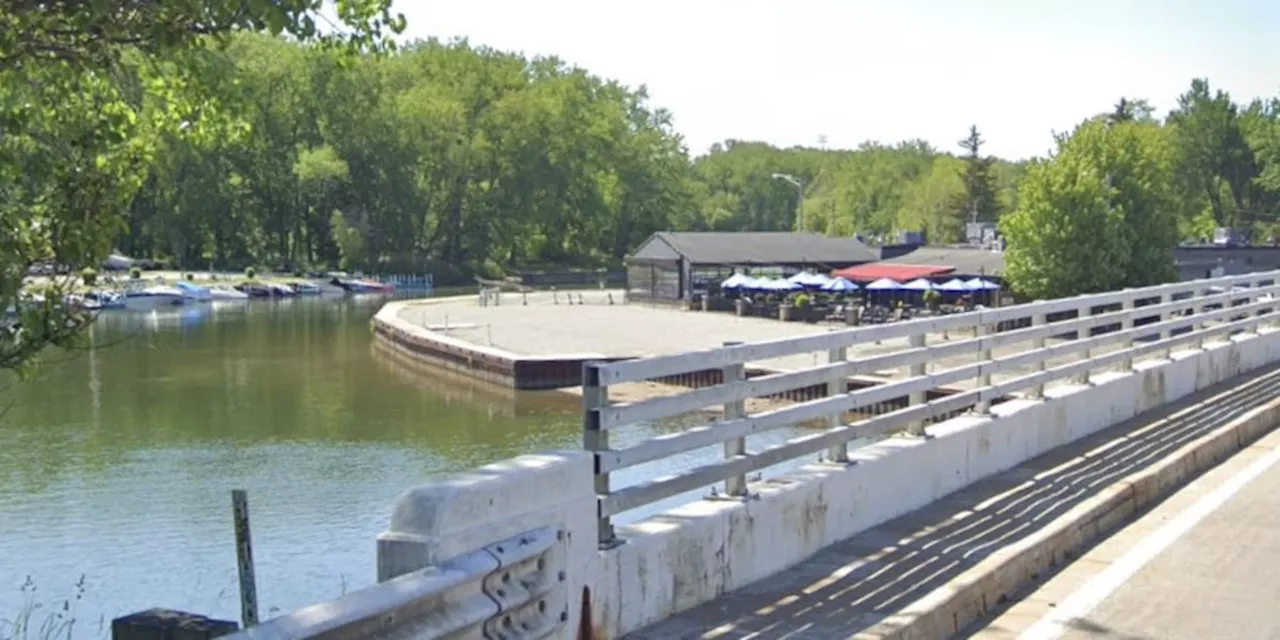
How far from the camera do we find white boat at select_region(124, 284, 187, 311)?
243ft

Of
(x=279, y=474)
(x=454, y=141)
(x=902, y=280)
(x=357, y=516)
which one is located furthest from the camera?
(x=454, y=141)

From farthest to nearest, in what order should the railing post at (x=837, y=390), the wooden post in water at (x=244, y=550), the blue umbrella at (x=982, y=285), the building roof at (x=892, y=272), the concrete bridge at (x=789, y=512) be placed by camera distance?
the building roof at (x=892, y=272) → the blue umbrella at (x=982, y=285) → the railing post at (x=837, y=390) → the wooden post in water at (x=244, y=550) → the concrete bridge at (x=789, y=512)

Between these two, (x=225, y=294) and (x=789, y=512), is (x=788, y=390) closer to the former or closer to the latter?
(x=789, y=512)

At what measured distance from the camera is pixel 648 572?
6438mm

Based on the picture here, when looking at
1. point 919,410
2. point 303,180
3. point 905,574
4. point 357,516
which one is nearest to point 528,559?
point 905,574

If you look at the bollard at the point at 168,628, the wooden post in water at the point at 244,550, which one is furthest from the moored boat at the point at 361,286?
the bollard at the point at 168,628

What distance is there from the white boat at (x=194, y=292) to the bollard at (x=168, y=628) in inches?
3092

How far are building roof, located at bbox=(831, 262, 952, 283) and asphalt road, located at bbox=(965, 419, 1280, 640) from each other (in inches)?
1882

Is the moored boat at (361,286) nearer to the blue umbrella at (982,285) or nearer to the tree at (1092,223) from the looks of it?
the blue umbrella at (982,285)

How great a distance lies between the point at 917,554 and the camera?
25.9ft

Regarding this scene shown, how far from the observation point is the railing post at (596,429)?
→ 620 cm

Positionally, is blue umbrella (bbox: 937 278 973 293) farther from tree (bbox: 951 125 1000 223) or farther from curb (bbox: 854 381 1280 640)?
tree (bbox: 951 125 1000 223)

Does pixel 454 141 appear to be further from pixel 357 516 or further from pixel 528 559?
pixel 528 559

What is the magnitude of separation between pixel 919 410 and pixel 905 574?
2.03 meters
